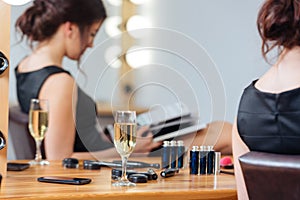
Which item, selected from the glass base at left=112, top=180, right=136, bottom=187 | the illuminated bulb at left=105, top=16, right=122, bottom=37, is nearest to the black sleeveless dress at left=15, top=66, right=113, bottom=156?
the glass base at left=112, top=180, right=136, bottom=187

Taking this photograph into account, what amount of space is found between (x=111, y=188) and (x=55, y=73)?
5.93 ft

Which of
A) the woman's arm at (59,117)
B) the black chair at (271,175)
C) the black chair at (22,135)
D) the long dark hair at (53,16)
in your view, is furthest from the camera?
the long dark hair at (53,16)

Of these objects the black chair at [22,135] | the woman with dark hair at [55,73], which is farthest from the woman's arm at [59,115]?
the black chair at [22,135]

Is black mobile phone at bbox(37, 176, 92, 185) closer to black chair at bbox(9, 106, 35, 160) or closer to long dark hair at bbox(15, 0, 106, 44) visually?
black chair at bbox(9, 106, 35, 160)

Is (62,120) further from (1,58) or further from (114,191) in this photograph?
(114,191)

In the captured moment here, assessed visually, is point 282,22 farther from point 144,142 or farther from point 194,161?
point 144,142

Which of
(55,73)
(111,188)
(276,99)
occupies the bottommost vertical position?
(111,188)

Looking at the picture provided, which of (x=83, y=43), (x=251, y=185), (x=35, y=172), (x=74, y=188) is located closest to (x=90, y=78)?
(x=35, y=172)

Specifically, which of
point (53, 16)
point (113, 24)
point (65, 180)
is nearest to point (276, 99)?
point (65, 180)

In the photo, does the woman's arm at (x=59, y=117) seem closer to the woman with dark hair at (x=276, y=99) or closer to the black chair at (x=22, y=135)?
the black chair at (x=22, y=135)

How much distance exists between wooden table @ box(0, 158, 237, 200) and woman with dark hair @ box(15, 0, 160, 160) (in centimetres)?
88

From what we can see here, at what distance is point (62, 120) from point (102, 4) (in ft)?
4.64

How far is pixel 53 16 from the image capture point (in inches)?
140

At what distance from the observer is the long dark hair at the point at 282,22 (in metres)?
1.70
